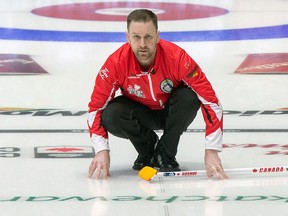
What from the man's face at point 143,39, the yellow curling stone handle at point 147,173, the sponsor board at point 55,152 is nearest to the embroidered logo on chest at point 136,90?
the man's face at point 143,39

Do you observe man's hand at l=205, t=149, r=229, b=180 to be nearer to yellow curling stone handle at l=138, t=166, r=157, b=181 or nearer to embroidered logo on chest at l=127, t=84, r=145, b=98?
yellow curling stone handle at l=138, t=166, r=157, b=181

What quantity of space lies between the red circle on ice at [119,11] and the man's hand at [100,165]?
198 inches

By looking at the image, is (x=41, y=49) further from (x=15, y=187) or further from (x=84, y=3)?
(x=15, y=187)

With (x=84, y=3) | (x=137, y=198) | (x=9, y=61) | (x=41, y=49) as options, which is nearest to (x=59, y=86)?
(x=9, y=61)

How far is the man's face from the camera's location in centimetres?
317

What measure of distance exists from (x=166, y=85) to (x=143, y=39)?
266 mm

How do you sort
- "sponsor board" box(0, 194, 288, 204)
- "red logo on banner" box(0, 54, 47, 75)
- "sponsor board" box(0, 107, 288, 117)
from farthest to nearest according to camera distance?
"red logo on banner" box(0, 54, 47, 75)
"sponsor board" box(0, 107, 288, 117)
"sponsor board" box(0, 194, 288, 204)

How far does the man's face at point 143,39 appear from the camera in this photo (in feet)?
10.4

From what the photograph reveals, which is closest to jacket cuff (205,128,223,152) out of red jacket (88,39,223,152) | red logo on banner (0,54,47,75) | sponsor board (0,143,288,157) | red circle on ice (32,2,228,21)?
red jacket (88,39,223,152)

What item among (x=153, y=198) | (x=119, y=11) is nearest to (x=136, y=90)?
(x=153, y=198)

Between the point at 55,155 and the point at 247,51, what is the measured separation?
311 centimetres

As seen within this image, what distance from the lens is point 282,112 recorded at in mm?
4641

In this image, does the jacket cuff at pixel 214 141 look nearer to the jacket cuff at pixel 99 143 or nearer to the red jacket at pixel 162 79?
the red jacket at pixel 162 79

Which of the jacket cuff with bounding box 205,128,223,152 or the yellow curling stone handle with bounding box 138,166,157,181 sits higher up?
the jacket cuff with bounding box 205,128,223,152
